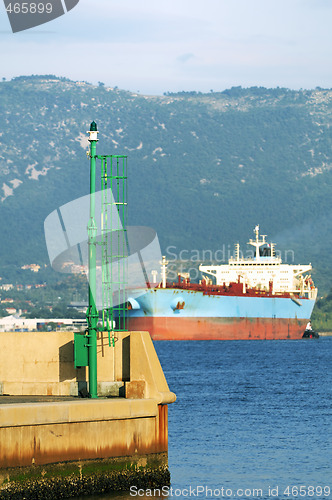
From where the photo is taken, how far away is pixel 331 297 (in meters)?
185

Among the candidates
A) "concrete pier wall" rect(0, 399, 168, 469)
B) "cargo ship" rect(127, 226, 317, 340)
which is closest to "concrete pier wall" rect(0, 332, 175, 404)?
"concrete pier wall" rect(0, 399, 168, 469)

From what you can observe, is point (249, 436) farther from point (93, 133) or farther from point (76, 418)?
point (93, 133)

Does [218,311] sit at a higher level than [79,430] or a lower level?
lower

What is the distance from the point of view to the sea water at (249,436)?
61.9 feet

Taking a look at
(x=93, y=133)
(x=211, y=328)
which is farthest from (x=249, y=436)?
(x=211, y=328)

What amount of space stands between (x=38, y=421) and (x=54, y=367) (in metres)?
2.91

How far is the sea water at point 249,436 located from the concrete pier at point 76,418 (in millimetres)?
572

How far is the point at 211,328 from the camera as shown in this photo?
9244cm

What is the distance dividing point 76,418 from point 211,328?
7693 cm

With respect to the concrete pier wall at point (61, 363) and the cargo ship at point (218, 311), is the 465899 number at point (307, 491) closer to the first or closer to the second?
the concrete pier wall at point (61, 363)

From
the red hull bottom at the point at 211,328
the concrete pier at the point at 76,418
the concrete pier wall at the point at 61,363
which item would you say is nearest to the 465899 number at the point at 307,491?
the concrete pier at the point at 76,418

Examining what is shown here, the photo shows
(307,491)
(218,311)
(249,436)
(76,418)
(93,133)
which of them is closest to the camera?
(76,418)

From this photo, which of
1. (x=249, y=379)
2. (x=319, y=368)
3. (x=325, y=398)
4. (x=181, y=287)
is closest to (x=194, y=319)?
(x=181, y=287)

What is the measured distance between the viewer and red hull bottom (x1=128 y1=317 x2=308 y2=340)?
294ft
